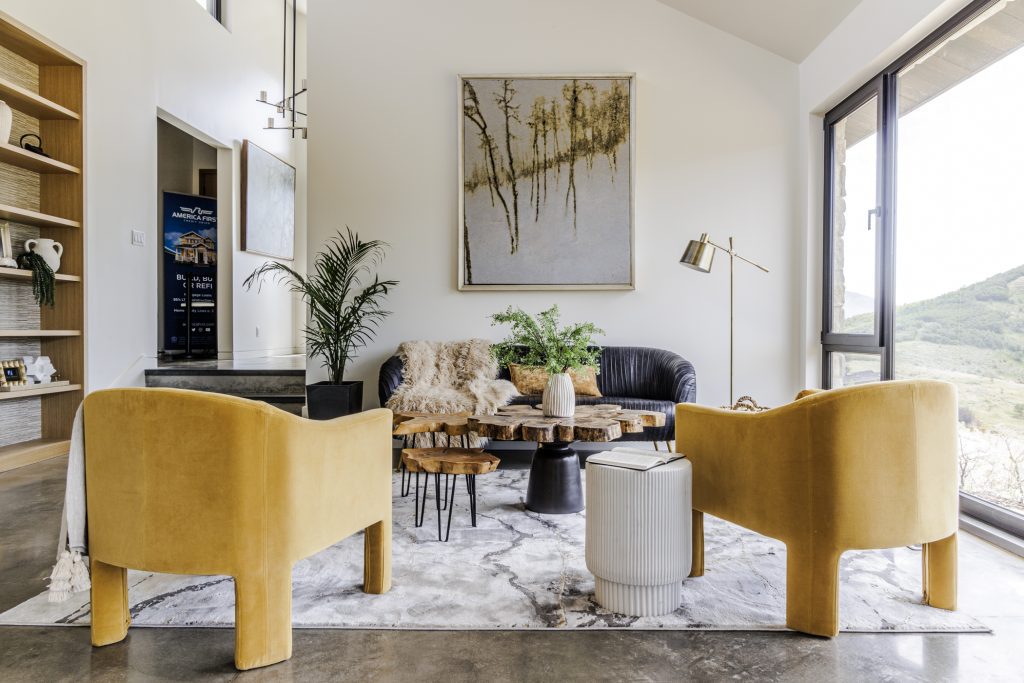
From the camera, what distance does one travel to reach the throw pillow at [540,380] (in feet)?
15.0

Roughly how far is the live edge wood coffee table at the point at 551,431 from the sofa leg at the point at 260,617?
1263 millimetres

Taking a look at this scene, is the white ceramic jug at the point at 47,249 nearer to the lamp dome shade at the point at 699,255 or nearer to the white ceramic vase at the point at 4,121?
the white ceramic vase at the point at 4,121

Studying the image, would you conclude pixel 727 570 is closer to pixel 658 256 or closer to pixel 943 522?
pixel 943 522

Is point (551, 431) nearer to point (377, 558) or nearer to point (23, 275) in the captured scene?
point (377, 558)

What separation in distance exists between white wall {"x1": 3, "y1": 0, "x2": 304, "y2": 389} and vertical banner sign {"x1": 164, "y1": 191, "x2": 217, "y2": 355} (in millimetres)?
412

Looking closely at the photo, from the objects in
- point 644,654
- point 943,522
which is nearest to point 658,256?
point 943,522

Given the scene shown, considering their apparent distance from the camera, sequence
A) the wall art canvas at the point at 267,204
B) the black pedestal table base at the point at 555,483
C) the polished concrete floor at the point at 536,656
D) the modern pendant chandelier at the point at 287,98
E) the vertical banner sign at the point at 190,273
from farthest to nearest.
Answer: the wall art canvas at the point at 267,204
the vertical banner sign at the point at 190,273
the modern pendant chandelier at the point at 287,98
the black pedestal table base at the point at 555,483
the polished concrete floor at the point at 536,656

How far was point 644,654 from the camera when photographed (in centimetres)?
178

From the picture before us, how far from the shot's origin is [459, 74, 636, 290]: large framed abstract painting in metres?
4.98

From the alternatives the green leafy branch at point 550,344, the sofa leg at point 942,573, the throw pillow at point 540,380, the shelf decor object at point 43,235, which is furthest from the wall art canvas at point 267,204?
the sofa leg at point 942,573

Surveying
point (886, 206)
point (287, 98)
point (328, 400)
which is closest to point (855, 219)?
point (886, 206)

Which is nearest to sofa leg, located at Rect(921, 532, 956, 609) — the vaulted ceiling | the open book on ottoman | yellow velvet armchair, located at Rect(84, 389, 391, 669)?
the open book on ottoman

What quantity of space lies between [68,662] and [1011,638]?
8.87 ft

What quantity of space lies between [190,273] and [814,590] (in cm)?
759
